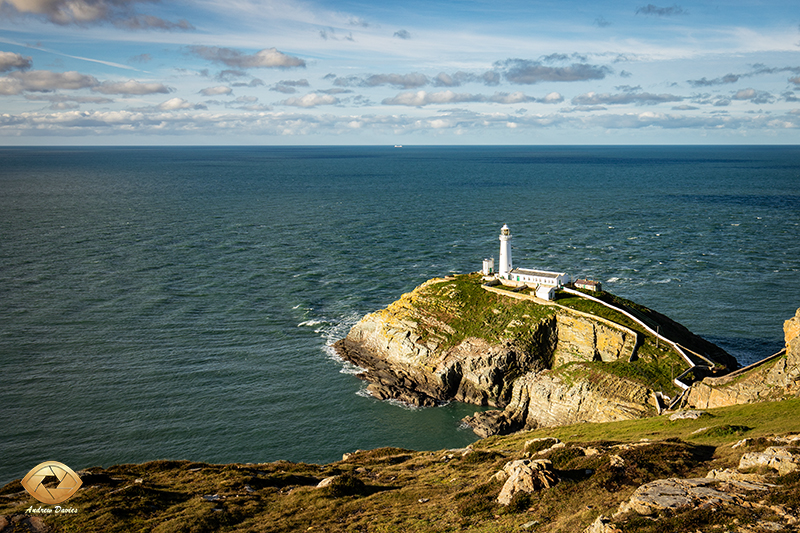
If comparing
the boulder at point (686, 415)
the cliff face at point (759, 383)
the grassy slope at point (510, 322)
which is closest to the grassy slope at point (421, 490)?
the boulder at point (686, 415)

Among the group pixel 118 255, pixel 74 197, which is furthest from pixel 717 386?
→ pixel 74 197

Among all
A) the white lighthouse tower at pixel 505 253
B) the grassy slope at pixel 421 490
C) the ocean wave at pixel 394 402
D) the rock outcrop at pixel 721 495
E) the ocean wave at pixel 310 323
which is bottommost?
the ocean wave at pixel 394 402

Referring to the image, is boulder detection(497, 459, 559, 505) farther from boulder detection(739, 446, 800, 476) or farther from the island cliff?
the island cliff

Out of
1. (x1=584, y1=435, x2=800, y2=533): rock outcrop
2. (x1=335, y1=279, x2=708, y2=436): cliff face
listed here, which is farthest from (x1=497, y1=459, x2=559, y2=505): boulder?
(x1=335, y1=279, x2=708, y2=436): cliff face

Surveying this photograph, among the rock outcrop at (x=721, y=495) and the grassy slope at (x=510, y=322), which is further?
the grassy slope at (x=510, y=322)

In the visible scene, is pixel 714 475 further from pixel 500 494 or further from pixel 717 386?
pixel 717 386

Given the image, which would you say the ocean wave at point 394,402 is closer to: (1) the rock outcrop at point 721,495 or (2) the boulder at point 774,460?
(1) the rock outcrop at point 721,495

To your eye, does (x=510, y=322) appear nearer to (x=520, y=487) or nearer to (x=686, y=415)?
(x=686, y=415)
